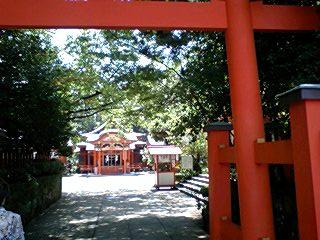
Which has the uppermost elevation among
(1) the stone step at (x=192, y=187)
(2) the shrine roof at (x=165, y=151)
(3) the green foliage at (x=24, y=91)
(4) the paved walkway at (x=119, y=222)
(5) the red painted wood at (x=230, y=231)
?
(3) the green foliage at (x=24, y=91)

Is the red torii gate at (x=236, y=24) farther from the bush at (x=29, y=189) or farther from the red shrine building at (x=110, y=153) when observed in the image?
the red shrine building at (x=110, y=153)

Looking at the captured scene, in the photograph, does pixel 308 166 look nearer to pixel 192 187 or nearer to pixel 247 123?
pixel 247 123

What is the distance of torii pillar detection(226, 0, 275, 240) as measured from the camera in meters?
3.97

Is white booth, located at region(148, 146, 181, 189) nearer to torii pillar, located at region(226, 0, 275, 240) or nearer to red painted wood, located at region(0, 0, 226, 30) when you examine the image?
torii pillar, located at region(226, 0, 275, 240)

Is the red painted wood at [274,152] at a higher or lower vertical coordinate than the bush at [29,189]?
higher

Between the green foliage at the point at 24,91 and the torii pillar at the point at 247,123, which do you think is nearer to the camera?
the torii pillar at the point at 247,123

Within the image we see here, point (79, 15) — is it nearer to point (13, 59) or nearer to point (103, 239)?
point (13, 59)

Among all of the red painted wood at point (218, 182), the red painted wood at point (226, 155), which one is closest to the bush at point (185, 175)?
the red painted wood at point (218, 182)

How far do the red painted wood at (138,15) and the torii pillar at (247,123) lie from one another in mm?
176

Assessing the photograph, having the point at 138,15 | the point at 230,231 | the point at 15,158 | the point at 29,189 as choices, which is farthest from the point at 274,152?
the point at 29,189

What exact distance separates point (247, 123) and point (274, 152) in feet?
2.07

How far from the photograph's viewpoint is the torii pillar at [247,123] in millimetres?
3967

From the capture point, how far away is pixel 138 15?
4.25m

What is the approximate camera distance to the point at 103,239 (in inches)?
279
